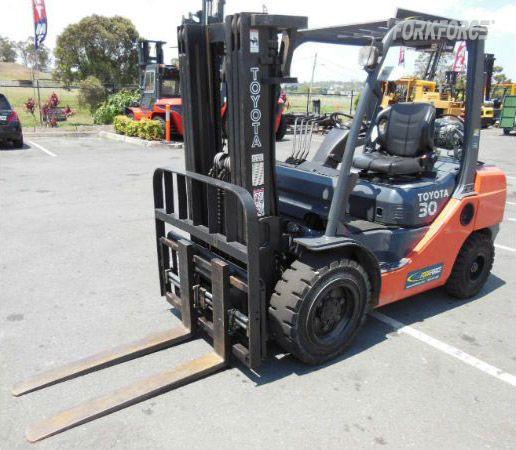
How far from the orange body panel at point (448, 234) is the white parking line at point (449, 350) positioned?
0.29 m

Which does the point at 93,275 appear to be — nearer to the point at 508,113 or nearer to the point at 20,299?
the point at 20,299

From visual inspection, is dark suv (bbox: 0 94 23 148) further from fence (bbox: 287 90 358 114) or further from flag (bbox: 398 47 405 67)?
flag (bbox: 398 47 405 67)

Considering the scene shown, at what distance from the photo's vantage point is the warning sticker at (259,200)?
131 inches

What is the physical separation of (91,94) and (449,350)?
24834 mm

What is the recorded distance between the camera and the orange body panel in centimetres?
398

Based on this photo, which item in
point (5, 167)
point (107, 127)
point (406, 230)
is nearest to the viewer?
point (406, 230)

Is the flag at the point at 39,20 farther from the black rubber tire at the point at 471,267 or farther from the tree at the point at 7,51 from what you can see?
the tree at the point at 7,51

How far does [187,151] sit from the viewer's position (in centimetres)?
373

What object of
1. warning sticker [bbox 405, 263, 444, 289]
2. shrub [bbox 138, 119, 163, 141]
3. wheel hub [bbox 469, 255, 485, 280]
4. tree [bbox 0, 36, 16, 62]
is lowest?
wheel hub [bbox 469, 255, 485, 280]

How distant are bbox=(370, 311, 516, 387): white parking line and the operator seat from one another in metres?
1.32

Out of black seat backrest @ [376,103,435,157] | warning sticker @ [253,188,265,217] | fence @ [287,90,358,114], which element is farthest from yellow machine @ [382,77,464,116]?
warning sticker @ [253,188,265,217]

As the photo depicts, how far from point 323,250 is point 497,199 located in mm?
2379

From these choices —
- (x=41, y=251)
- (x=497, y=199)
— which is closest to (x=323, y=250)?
(x=497, y=199)

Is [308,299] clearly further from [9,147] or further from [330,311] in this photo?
[9,147]
